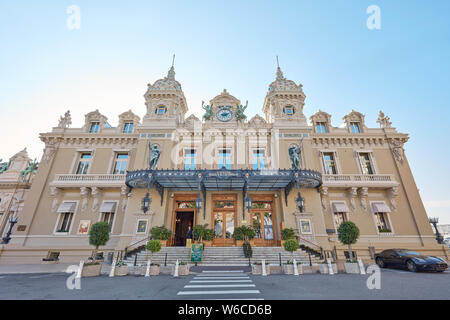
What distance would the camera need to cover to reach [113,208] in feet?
59.0

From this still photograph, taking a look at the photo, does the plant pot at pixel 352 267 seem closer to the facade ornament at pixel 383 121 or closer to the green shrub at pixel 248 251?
the green shrub at pixel 248 251

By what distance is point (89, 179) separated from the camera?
18531 mm

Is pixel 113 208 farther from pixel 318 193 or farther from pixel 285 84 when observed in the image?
pixel 285 84

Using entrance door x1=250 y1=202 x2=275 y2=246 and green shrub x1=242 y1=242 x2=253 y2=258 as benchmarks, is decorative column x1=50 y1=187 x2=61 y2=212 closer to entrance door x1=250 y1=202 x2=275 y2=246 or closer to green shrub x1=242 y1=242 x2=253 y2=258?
green shrub x1=242 y1=242 x2=253 y2=258

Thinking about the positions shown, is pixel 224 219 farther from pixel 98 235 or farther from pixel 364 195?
pixel 364 195

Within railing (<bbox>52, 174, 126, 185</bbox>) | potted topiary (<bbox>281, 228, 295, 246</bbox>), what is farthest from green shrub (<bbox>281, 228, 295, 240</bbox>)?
railing (<bbox>52, 174, 126, 185</bbox>)

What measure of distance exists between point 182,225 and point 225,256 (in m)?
6.99

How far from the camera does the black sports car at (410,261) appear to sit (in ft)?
35.9

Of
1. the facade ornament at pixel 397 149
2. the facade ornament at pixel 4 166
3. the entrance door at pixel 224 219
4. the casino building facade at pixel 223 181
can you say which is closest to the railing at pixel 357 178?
the casino building facade at pixel 223 181

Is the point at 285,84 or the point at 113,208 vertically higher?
the point at 285,84

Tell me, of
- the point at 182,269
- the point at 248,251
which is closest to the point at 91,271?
the point at 182,269

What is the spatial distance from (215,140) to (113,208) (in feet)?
38.8
